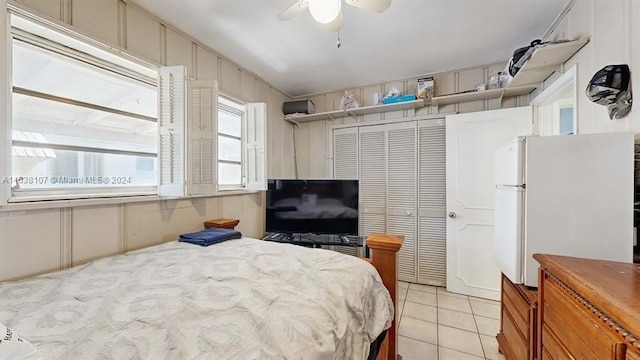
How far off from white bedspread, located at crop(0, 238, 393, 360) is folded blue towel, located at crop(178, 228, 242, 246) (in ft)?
0.87

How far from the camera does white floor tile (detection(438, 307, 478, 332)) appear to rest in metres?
2.32

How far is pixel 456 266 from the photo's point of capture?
294cm

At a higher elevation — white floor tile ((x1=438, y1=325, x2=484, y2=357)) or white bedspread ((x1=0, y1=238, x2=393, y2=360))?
white bedspread ((x1=0, y1=238, x2=393, y2=360))

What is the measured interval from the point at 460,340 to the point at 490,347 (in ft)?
0.69

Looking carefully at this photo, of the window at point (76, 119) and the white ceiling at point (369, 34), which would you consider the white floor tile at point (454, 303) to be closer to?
the white ceiling at point (369, 34)

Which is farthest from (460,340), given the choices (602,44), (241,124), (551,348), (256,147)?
(241,124)

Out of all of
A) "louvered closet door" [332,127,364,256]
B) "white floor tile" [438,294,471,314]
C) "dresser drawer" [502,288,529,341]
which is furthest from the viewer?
"louvered closet door" [332,127,364,256]

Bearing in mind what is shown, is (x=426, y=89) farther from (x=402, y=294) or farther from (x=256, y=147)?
(x=402, y=294)

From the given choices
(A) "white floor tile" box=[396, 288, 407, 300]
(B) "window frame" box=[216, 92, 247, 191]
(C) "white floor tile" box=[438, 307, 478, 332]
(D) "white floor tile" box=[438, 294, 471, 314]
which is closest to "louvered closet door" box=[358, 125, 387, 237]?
(A) "white floor tile" box=[396, 288, 407, 300]

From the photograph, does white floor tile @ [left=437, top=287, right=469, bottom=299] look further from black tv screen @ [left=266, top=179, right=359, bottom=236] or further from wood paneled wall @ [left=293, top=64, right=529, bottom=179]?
wood paneled wall @ [left=293, top=64, right=529, bottom=179]

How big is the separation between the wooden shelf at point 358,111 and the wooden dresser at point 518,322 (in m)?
2.05

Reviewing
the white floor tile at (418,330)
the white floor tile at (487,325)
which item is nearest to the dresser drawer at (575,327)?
the white floor tile at (418,330)

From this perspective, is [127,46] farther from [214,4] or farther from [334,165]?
[334,165]

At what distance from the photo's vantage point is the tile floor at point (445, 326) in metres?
1.98
